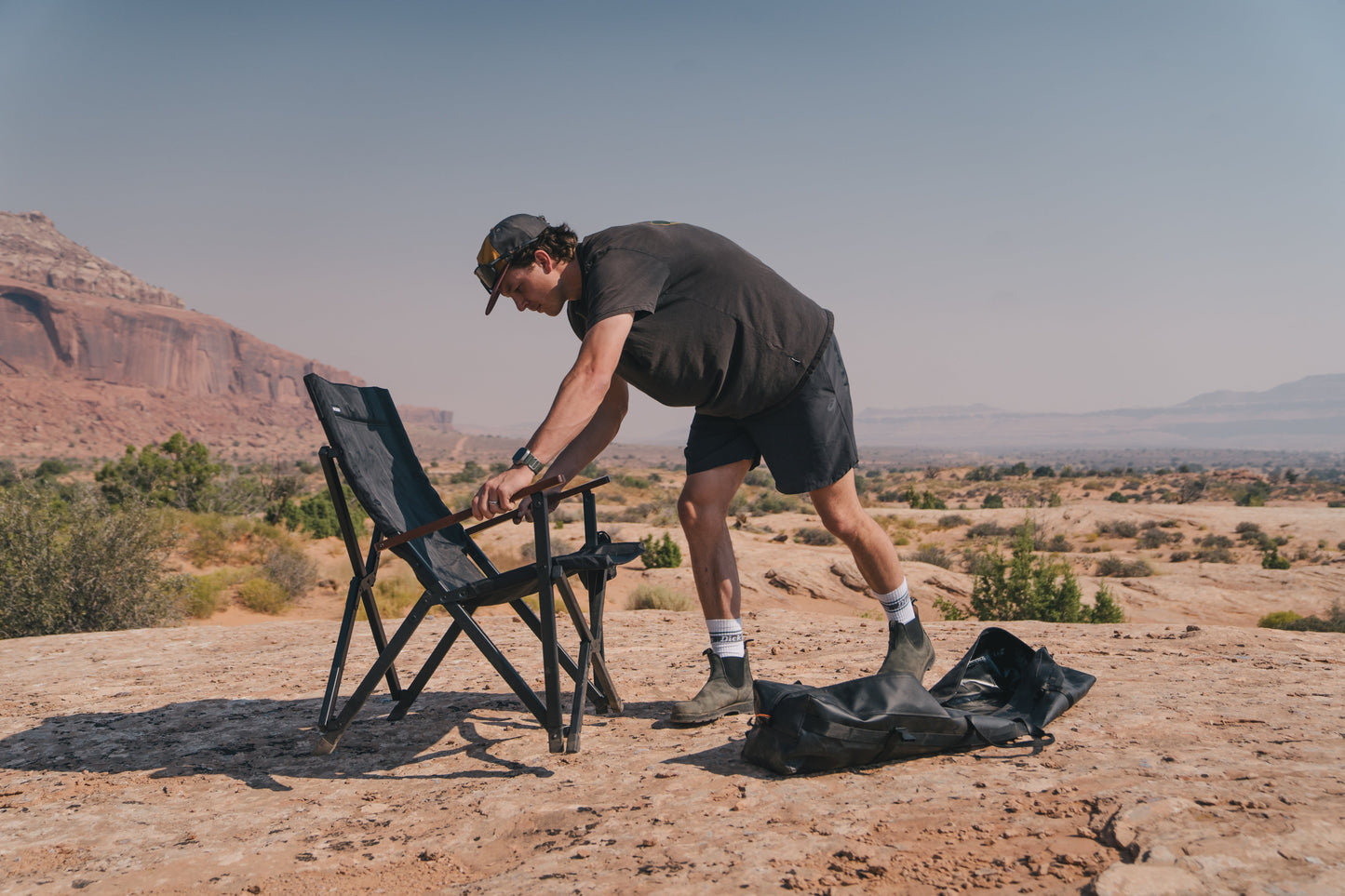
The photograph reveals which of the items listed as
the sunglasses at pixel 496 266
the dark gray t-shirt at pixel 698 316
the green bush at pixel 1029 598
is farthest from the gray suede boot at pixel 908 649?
the green bush at pixel 1029 598

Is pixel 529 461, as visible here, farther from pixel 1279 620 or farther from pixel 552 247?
pixel 1279 620

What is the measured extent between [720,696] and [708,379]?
4.02ft

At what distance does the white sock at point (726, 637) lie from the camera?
10.7 feet

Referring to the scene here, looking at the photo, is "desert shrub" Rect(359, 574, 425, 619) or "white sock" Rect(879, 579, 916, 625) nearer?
"white sock" Rect(879, 579, 916, 625)

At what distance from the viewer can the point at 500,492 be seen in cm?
254

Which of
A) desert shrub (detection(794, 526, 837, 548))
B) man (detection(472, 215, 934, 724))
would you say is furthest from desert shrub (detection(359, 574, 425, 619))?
desert shrub (detection(794, 526, 837, 548))

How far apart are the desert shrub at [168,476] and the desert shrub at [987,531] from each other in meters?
16.8

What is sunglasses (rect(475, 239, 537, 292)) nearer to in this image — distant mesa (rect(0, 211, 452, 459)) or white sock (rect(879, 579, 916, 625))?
white sock (rect(879, 579, 916, 625))

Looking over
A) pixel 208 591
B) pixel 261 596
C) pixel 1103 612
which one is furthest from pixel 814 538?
pixel 208 591

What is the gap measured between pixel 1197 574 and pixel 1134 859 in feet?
43.5

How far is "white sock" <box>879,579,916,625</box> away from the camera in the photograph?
329 cm

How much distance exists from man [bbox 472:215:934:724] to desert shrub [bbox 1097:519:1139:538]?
1839cm

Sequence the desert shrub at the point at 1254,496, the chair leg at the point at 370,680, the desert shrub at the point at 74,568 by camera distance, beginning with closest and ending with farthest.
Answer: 1. the chair leg at the point at 370,680
2. the desert shrub at the point at 74,568
3. the desert shrub at the point at 1254,496

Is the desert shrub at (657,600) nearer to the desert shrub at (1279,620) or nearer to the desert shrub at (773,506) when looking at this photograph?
the desert shrub at (1279,620)
